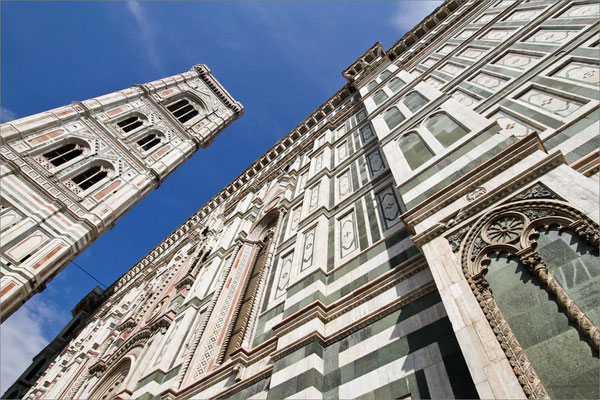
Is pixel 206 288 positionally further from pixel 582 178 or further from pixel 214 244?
pixel 582 178

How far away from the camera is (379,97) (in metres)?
11.0

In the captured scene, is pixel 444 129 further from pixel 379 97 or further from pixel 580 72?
pixel 379 97

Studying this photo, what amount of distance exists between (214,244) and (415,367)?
1040 cm

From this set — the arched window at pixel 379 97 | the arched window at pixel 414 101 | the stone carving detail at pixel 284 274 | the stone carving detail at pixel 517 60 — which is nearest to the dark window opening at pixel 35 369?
the stone carving detail at pixel 284 274

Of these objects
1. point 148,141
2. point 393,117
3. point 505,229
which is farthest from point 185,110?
point 505,229

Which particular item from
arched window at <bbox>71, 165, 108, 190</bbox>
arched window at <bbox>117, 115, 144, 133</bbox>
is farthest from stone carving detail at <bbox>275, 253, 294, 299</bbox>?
arched window at <bbox>117, 115, 144, 133</bbox>

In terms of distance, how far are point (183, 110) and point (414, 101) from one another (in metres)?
18.5

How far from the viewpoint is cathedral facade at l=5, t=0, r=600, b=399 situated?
2520mm

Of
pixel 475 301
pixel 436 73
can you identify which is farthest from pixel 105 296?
pixel 475 301

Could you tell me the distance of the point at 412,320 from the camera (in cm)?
370

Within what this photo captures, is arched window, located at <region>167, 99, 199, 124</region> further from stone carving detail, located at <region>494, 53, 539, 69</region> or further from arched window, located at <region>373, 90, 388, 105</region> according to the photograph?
stone carving detail, located at <region>494, 53, 539, 69</region>

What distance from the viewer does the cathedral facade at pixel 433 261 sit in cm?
252

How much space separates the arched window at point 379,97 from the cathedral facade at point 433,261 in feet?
0.27

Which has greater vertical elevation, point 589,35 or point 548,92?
point 589,35
